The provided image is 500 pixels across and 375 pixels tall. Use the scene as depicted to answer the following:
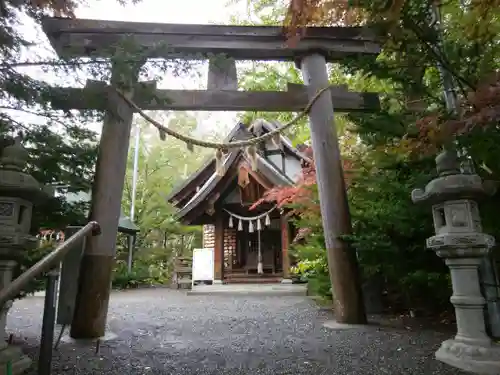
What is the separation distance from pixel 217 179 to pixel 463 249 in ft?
30.2

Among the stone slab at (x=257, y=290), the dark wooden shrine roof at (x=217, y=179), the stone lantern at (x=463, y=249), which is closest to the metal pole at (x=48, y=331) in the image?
the stone lantern at (x=463, y=249)

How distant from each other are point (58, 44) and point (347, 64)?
3.95 m

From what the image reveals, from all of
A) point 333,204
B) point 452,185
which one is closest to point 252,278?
point 333,204

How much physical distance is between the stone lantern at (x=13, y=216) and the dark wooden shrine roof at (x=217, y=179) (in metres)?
7.89

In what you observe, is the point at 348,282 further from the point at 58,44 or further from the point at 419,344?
the point at 58,44

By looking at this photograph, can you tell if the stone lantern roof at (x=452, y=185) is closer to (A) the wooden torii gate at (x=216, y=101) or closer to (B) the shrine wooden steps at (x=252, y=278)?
(A) the wooden torii gate at (x=216, y=101)

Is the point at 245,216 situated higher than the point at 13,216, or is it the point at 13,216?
the point at 245,216

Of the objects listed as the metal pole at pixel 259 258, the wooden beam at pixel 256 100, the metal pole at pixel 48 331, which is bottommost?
the metal pole at pixel 48 331

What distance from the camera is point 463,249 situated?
9.47 ft

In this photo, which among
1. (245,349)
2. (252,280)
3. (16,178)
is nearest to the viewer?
(16,178)

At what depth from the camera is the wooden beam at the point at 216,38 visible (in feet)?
15.7

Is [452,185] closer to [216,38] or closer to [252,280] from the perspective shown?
[216,38]

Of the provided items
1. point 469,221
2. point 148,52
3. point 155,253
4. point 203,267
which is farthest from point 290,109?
point 155,253

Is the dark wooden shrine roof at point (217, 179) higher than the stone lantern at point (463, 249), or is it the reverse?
the dark wooden shrine roof at point (217, 179)
